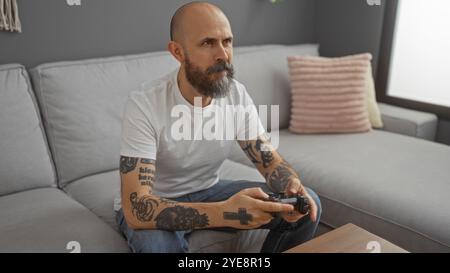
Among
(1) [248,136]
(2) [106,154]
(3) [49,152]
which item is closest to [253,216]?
(1) [248,136]

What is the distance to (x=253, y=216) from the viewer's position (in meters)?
1.08

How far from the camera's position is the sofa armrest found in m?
2.12

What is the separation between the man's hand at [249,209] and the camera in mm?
1062

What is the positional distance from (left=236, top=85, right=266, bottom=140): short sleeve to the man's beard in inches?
6.6

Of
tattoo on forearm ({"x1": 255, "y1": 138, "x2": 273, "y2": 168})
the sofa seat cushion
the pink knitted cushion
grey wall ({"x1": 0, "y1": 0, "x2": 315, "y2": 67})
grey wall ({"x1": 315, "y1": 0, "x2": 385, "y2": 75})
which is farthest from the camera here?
grey wall ({"x1": 315, "y1": 0, "x2": 385, "y2": 75})

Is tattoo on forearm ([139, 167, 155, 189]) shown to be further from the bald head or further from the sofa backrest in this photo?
the sofa backrest

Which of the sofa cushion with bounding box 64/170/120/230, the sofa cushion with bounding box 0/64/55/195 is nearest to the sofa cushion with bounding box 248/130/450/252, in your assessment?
the sofa cushion with bounding box 64/170/120/230

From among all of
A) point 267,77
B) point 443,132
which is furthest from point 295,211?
point 443,132

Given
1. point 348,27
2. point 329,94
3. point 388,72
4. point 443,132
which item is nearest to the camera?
point 329,94

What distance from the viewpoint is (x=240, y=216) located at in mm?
1091

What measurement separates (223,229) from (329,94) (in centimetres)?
99

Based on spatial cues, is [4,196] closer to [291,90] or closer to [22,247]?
[22,247]

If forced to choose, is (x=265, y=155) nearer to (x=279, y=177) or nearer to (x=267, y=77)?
(x=279, y=177)

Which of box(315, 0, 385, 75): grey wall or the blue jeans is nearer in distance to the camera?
the blue jeans
